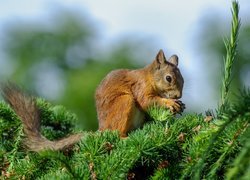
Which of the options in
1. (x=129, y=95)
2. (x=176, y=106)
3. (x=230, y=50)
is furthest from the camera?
(x=129, y=95)

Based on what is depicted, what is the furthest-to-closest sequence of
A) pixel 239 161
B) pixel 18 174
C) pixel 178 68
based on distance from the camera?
pixel 178 68
pixel 18 174
pixel 239 161

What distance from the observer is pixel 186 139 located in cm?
159

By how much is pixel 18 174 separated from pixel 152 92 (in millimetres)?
1356

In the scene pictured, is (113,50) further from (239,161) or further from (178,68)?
(239,161)

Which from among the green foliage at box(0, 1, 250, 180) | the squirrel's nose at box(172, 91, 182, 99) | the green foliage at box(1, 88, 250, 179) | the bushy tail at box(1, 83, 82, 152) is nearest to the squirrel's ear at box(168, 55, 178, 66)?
the squirrel's nose at box(172, 91, 182, 99)

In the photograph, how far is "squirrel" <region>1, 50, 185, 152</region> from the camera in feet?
7.45

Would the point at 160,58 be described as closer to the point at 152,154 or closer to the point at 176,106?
the point at 176,106

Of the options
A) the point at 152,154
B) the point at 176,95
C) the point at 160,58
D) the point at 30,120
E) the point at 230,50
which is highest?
the point at 160,58

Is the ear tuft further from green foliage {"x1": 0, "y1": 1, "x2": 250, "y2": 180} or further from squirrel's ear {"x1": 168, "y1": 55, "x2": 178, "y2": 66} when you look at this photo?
green foliage {"x1": 0, "y1": 1, "x2": 250, "y2": 180}

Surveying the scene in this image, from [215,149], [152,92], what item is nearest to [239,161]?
[215,149]

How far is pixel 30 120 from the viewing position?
2.19 meters

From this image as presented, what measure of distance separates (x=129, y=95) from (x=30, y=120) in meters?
0.76

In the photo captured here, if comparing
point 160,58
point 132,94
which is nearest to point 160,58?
point 160,58

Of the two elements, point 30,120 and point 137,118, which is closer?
point 30,120
